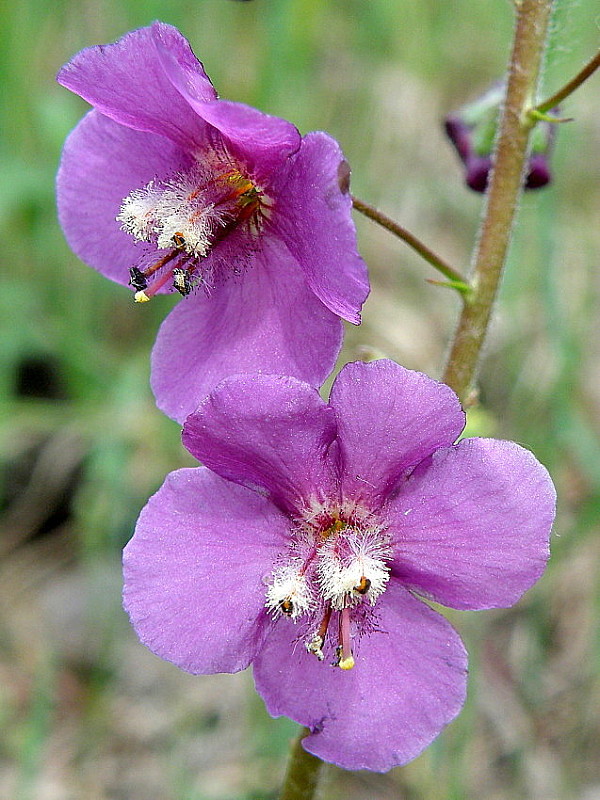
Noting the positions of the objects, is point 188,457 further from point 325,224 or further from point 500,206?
point 325,224

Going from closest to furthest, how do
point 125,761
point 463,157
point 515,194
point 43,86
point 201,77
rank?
point 201,77, point 515,194, point 463,157, point 125,761, point 43,86

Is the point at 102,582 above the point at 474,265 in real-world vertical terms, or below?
below

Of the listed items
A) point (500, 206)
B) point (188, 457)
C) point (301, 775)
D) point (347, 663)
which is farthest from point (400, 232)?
point (188, 457)

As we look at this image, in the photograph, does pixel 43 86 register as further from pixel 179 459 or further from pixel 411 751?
pixel 411 751

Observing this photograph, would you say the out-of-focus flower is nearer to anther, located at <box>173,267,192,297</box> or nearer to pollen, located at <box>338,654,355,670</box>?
anther, located at <box>173,267,192,297</box>

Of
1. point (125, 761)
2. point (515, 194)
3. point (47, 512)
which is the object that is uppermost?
point (515, 194)

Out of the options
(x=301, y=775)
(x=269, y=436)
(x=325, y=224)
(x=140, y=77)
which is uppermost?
(x=140, y=77)

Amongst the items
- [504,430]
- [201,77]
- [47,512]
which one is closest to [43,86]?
[47,512]
